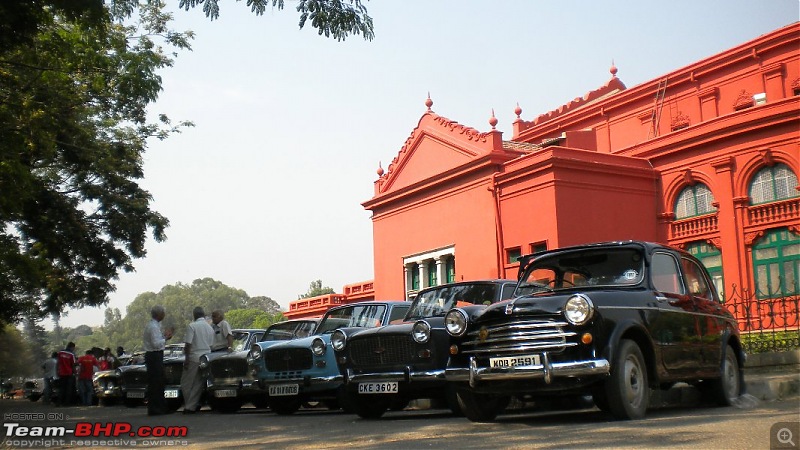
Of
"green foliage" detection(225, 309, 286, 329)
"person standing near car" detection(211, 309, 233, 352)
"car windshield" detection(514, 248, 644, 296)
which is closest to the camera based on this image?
"car windshield" detection(514, 248, 644, 296)

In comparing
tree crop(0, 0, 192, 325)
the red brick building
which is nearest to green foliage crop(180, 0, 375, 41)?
tree crop(0, 0, 192, 325)

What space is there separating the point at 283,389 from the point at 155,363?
2564 millimetres

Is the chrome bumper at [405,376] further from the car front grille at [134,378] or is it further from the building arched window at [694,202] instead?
the building arched window at [694,202]

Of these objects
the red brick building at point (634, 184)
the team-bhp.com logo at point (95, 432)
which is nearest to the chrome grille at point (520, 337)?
the team-bhp.com logo at point (95, 432)

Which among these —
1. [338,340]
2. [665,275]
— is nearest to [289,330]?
[338,340]

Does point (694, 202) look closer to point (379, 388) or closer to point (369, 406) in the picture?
point (369, 406)

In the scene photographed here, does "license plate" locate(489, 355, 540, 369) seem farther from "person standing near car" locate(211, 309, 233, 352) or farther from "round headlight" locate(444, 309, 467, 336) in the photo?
"person standing near car" locate(211, 309, 233, 352)

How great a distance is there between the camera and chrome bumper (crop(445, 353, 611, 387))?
7.24 meters

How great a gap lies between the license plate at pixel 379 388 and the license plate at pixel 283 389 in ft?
6.05

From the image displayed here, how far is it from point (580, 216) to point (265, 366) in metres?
13.1

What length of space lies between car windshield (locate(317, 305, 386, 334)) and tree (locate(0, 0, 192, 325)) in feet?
15.0

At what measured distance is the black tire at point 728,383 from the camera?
360 inches

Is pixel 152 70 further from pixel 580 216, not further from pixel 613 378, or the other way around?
pixel 580 216

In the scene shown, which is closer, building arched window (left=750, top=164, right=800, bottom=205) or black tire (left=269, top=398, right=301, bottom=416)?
black tire (left=269, top=398, right=301, bottom=416)
